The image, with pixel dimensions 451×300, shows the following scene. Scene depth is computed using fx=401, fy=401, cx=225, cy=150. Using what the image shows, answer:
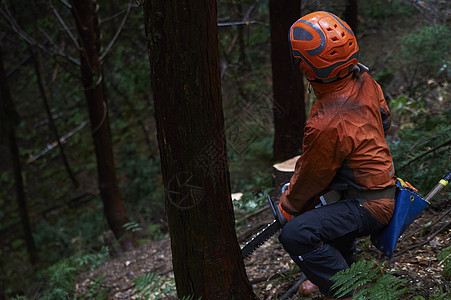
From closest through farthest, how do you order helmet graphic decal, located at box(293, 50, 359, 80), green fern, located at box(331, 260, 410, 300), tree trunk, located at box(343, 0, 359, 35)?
1. green fern, located at box(331, 260, 410, 300)
2. helmet graphic decal, located at box(293, 50, 359, 80)
3. tree trunk, located at box(343, 0, 359, 35)

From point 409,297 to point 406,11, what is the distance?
10.7 meters

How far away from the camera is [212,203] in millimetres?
2660

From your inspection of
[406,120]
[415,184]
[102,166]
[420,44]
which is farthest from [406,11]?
[102,166]

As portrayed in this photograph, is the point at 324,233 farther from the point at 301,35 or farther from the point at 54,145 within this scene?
the point at 54,145

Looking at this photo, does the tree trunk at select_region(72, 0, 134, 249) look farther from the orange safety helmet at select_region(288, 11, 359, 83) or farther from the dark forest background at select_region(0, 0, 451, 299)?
the orange safety helmet at select_region(288, 11, 359, 83)

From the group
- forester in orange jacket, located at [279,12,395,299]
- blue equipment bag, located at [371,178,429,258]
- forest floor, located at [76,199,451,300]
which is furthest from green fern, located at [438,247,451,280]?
forester in orange jacket, located at [279,12,395,299]

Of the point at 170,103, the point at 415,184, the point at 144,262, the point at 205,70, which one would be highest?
the point at 205,70

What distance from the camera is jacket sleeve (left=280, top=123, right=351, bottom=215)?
8.38ft

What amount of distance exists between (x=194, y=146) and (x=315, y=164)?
801 millimetres

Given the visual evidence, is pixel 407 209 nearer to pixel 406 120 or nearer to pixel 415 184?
pixel 415 184

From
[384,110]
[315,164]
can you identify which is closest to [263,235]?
[315,164]

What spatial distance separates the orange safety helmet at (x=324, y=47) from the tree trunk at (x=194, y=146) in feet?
1.98

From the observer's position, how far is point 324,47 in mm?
2643

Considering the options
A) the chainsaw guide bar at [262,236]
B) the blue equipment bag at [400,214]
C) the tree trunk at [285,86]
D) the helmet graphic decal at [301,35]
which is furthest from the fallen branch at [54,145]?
the blue equipment bag at [400,214]
